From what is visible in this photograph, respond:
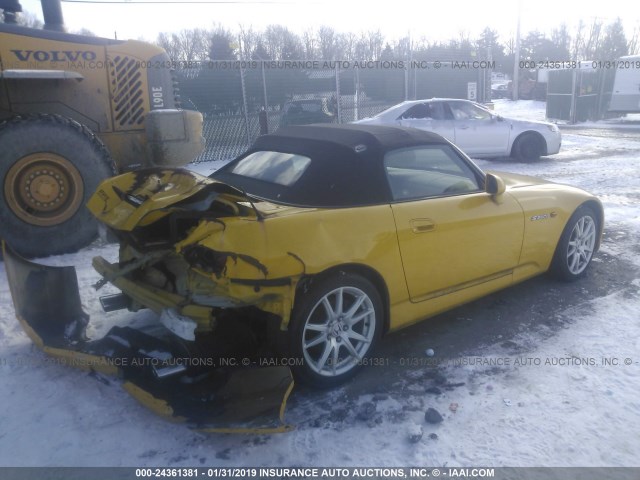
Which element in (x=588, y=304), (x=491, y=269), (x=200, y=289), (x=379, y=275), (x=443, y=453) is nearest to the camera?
(x=443, y=453)

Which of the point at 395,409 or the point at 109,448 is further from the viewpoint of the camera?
the point at 395,409

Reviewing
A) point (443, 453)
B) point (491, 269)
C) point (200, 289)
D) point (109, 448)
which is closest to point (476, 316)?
point (491, 269)

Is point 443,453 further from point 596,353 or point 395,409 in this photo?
point 596,353

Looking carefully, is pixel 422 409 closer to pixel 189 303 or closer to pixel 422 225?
pixel 422 225

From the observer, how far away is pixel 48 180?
5188mm

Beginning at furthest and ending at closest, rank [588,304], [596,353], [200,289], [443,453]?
[588,304]
[596,353]
[200,289]
[443,453]

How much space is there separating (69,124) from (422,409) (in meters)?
4.24

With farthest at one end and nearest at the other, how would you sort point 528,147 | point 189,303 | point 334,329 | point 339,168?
point 528,147
point 339,168
point 334,329
point 189,303

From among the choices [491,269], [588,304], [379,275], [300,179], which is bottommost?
[588,304]

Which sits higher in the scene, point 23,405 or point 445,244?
point 445,244

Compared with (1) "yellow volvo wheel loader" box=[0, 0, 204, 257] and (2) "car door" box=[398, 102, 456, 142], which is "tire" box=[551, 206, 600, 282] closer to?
(1) "yellow volvo wheel loader" box=[0, 0, 204, 257]

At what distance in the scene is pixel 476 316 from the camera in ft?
13.4

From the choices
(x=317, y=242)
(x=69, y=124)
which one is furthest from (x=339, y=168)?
(x=69, y=124)

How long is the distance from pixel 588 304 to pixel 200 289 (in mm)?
3105
